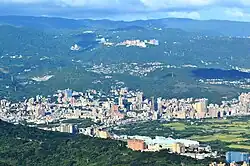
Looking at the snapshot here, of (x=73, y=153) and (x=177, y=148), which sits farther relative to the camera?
(x=177, y=148)

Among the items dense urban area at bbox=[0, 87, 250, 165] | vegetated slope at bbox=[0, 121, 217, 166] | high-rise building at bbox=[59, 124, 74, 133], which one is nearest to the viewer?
vegetated slope at bbox=[0, 121, 217, 166]

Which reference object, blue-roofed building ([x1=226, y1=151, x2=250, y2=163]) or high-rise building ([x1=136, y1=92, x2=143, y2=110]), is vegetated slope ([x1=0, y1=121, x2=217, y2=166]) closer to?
blue-roofed building ([x1=226, y1=151, x2=250, y2=163])

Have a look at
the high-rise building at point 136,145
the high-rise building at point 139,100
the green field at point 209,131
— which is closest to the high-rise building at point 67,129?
the green field at point 209,131

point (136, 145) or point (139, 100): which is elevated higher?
point (136, 145)

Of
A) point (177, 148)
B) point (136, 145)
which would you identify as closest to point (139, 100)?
point (177, 148)

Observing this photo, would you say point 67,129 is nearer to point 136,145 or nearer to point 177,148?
point 177,148

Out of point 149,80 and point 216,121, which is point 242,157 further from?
point 149,80

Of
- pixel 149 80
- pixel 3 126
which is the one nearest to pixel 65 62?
pixel 149 80

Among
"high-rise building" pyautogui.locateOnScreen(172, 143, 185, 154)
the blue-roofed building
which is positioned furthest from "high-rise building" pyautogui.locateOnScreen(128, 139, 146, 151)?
the blue-roofed building

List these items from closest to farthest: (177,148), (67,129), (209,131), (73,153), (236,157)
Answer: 1. (73,153)
2. (236,157)
3. (177,148)
4. (67,129)
5. (209,131)

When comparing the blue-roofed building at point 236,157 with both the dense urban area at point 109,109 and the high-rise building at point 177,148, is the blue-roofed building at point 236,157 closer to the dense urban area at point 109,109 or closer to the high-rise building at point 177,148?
the high-rise building at point 177,148
